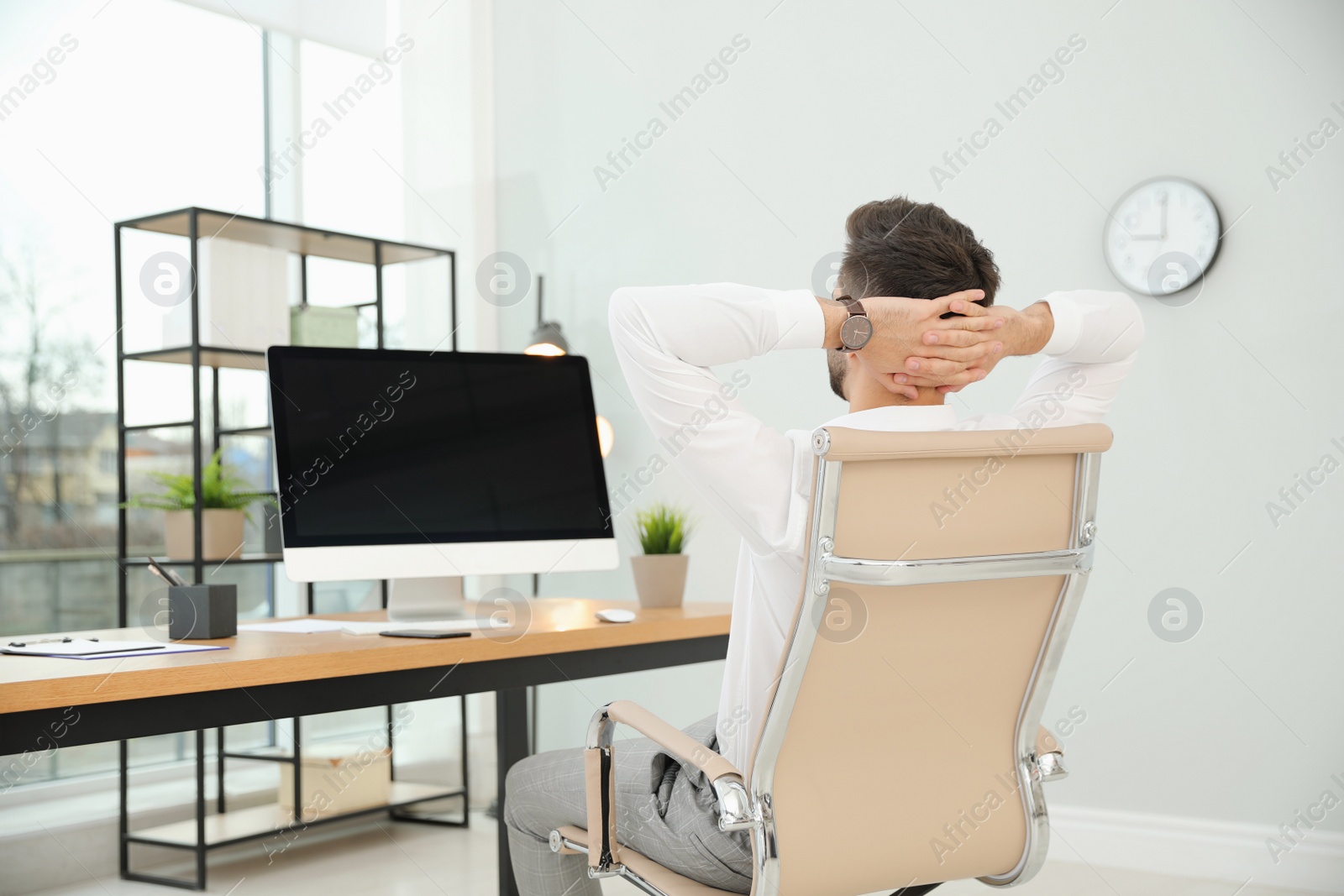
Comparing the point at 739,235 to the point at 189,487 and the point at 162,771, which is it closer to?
the point at 189,487

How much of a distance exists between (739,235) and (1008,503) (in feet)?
8.99

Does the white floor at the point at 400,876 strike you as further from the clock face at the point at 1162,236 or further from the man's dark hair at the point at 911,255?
the man's dark hair at the point at 911,255

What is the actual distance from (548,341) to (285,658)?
7.87ft

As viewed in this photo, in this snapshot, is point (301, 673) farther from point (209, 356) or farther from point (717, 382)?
point (209, 356)

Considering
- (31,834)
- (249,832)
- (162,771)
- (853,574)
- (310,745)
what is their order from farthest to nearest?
(310,745)
(162,771)
(249,832)
(31,834)
(853,574)

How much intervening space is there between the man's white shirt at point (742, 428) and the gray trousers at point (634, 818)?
0.09m

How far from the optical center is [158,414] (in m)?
3.57

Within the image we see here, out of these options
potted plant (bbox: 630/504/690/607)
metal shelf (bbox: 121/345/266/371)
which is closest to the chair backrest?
potted plant (bbox: 630/504/690/607)

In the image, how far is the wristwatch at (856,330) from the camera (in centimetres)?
132

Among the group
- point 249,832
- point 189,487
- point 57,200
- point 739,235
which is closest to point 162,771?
point 249,832

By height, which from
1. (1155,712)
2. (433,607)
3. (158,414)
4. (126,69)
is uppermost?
(126,69)

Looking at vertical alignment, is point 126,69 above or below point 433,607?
above

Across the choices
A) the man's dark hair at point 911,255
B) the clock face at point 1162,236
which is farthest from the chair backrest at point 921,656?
the clock face at point 1162,236

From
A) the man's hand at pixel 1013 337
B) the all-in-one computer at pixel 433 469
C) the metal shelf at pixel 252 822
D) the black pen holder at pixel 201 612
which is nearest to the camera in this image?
the man's hand at pixel 1013 337
